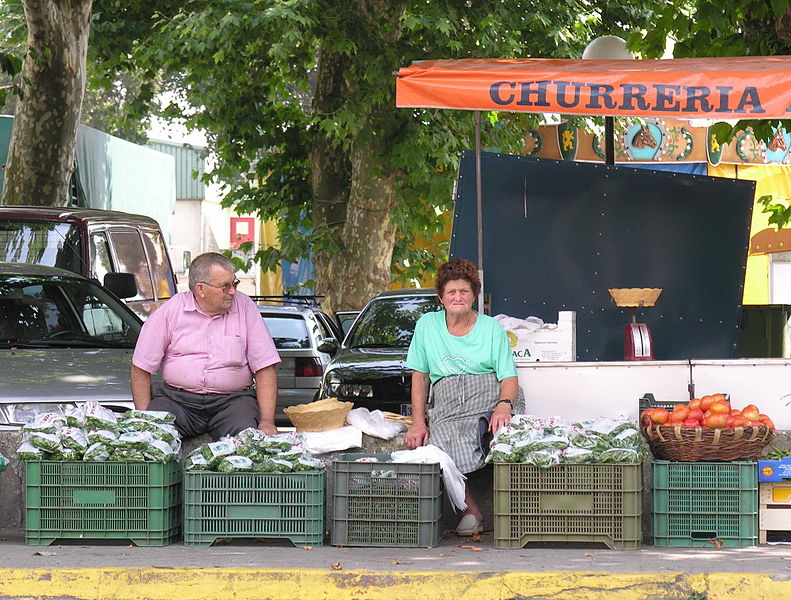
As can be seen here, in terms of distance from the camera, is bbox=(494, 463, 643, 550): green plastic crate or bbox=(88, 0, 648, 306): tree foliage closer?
bbox=(494, 463, 643, 550): green plastic crate

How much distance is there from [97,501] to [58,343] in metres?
2.27

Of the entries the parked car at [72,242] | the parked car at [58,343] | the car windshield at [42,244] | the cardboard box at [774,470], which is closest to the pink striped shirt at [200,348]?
the parked car at [58,343]

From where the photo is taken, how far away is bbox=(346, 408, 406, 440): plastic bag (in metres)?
7.75

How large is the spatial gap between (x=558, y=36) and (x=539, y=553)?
11825mm

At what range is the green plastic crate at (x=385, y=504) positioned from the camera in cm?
705

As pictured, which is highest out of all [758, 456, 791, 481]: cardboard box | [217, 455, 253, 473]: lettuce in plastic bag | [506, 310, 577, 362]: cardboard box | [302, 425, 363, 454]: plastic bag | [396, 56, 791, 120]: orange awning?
[396, 56, 791, 120]: orange awning

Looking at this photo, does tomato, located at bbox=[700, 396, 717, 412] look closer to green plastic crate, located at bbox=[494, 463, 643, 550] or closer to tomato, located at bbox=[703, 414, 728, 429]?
tomato, located at bbox=[703, 414, 728, 429]

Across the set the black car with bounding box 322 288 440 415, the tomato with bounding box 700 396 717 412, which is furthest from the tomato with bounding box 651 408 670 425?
the black car with bounding box 322 288 440 415

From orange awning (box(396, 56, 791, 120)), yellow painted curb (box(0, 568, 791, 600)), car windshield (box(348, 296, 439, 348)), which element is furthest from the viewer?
car windshield (box(348, 296, 439, 348))

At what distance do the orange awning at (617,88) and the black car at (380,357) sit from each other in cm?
439

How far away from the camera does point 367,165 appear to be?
18.4 m

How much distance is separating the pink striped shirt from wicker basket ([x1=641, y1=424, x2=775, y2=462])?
232 cm

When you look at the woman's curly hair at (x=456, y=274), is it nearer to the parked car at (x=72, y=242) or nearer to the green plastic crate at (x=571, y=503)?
the green plastic crate at (x=571, y=503)

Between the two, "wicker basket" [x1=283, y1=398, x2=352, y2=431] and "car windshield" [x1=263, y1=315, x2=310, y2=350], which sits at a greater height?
"car windshield" [x1=263, y1=315, x2=310, y2=350]
